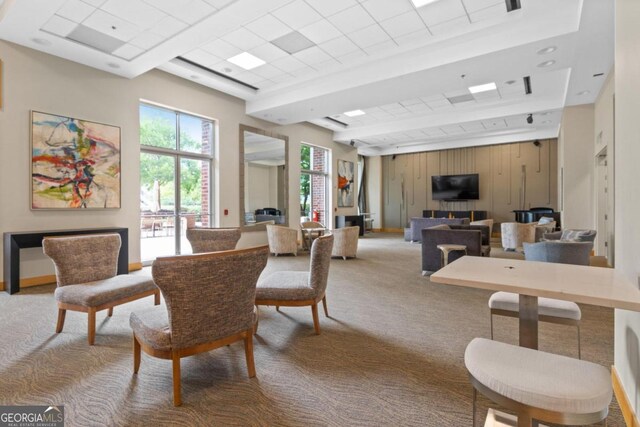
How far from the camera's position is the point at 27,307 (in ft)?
12.8

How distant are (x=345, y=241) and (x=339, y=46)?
3900 mm

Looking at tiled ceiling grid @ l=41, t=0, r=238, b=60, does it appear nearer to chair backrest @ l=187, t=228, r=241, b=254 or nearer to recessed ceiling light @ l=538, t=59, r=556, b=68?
chair backrest @ l=187, t=228, r=241, b=254

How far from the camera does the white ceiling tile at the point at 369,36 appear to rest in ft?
16.4

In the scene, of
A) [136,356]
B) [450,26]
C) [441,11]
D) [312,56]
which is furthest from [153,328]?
[450,26]

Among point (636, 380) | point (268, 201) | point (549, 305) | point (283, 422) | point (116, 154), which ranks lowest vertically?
point (283, 422)

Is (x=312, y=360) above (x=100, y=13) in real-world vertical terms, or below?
below

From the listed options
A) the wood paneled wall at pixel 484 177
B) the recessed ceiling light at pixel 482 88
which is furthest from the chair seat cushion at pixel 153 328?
the wood paneled wall at pixel 484 177

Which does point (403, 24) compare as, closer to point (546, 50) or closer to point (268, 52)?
point (546, 50)

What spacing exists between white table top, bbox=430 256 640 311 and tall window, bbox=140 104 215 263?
6.08 metres

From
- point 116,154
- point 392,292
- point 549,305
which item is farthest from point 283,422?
point 116,154

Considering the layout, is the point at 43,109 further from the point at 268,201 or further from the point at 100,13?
the point at 268,201

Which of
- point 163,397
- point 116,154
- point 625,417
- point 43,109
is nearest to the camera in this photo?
point 625,417

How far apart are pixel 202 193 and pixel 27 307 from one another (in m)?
3.95

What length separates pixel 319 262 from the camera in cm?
305
